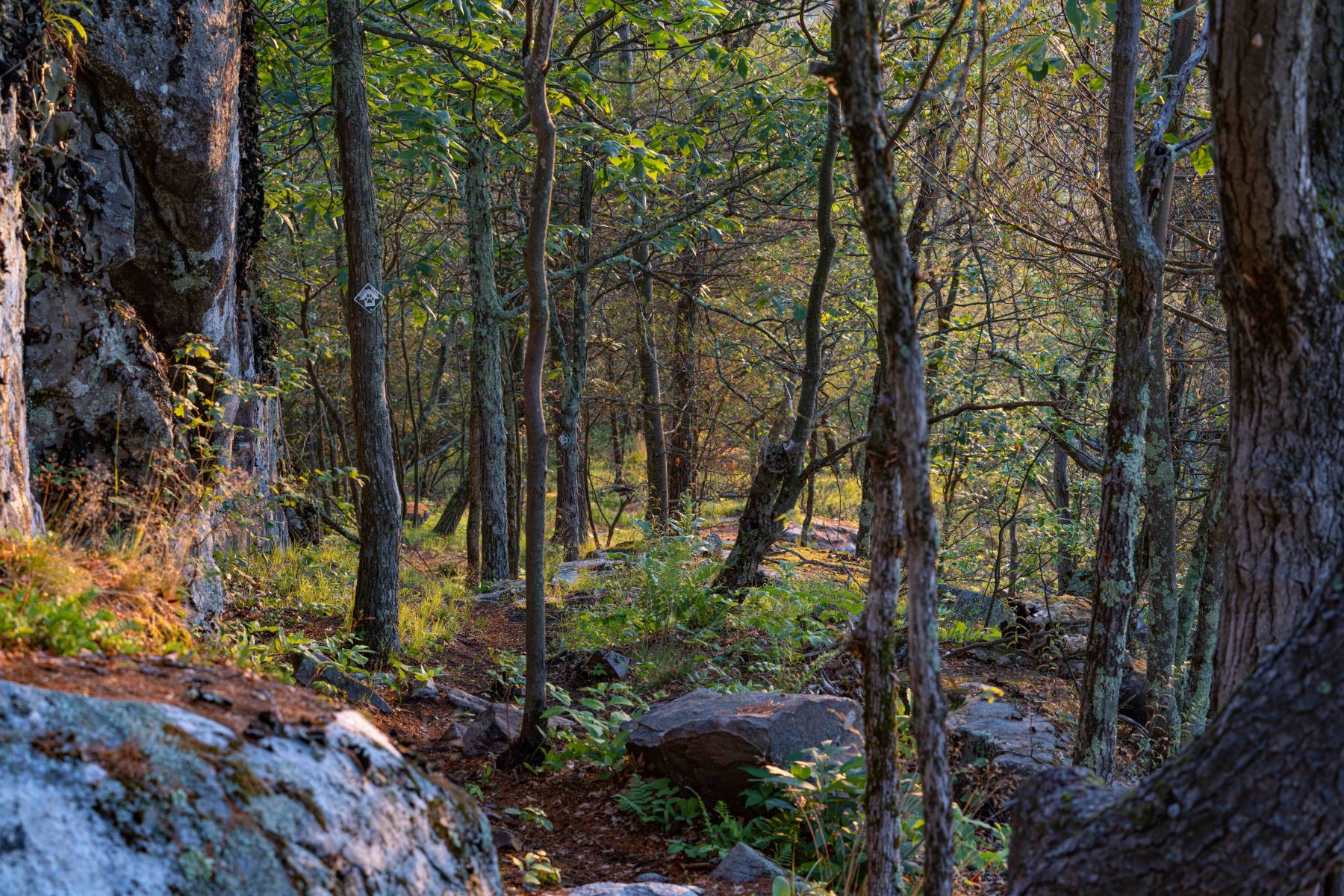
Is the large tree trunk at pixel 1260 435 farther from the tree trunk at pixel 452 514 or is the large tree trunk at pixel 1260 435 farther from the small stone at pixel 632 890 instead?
the tree trunk at pixel 452 514

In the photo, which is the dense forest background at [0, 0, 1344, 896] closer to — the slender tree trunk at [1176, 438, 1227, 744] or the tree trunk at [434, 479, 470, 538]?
the slender tree trunk at [1176, 438, 1227, 744]

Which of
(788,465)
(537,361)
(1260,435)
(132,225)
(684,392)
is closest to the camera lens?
(1260,435)

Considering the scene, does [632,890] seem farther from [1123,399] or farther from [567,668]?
[567,668]

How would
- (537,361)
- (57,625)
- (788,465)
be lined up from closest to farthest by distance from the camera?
(57,625) → (537,361) → (788,465)

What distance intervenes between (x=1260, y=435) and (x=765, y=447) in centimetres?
617

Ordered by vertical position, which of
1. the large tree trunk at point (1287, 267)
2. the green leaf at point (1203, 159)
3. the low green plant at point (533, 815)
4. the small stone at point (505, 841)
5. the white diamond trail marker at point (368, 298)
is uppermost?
the green leaf at point (1203, 159)

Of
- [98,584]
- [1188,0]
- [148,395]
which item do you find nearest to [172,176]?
[148,395]

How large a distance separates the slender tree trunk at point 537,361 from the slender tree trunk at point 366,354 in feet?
6.88

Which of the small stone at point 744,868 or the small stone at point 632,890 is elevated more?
the small stone at point 632,890

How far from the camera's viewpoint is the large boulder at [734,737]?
14.3 feet

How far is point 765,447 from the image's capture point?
8797 millimetres

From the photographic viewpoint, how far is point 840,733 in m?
4.58

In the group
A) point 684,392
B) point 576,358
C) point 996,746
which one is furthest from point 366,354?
point 684,392

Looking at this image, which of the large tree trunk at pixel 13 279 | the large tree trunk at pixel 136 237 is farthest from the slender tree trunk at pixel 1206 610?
the large tree trunk at pixel 13 279
